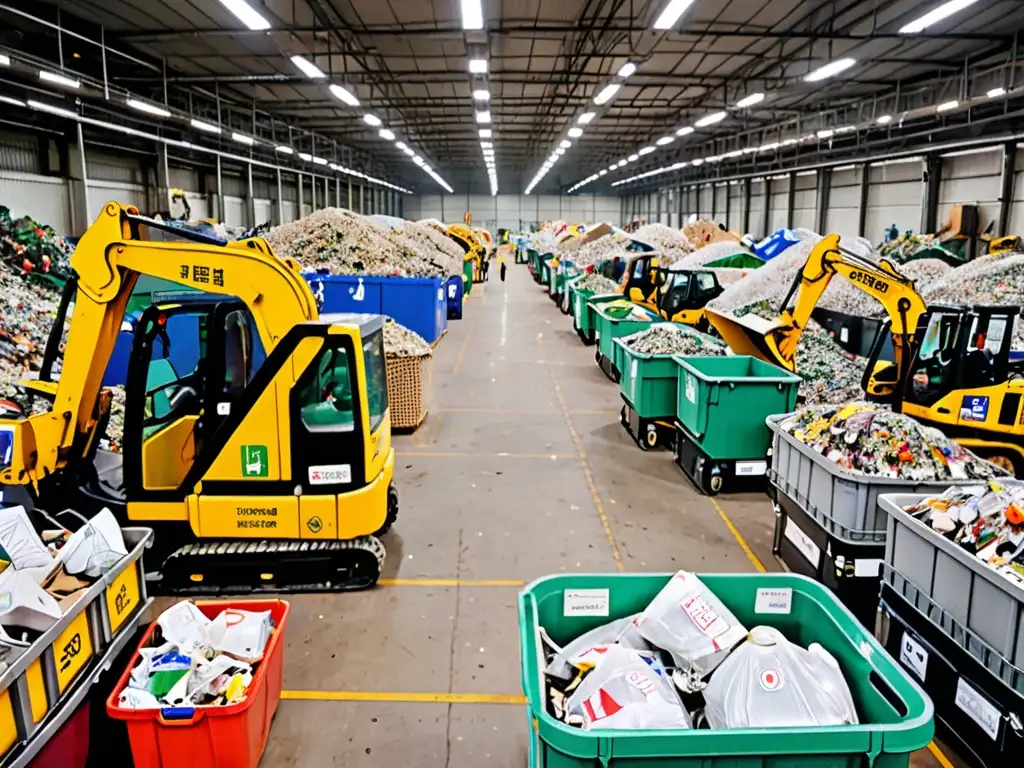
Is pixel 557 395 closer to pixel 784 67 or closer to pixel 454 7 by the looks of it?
pixel 454 7

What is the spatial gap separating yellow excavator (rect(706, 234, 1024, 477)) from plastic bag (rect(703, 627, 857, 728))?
16.8ft

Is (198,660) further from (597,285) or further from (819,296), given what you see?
(597,285)

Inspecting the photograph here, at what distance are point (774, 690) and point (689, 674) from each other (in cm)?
35

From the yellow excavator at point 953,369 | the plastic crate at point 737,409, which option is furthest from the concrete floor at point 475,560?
the yellow excavator at point 953,369

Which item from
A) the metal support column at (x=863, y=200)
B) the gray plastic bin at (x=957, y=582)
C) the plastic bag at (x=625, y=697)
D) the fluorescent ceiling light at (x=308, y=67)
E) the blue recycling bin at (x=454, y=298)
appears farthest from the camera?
the metal support column at (x=863, y=200)

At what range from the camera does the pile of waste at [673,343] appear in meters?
8.43

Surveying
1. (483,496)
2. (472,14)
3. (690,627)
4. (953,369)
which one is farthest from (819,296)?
(690,627)

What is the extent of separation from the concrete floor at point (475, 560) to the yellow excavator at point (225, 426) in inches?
22.8

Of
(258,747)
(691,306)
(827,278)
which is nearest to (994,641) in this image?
(258,747)

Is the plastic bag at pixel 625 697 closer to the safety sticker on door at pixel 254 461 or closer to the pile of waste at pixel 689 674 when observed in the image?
the pile of waste at pixel 689 674

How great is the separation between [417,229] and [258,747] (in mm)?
19339

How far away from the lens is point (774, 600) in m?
2.92

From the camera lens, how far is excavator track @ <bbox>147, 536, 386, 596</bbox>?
477cm

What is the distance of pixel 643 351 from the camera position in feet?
28.0
